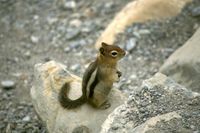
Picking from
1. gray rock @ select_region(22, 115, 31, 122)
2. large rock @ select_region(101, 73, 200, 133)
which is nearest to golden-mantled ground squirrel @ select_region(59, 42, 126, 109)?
large rock @ select_region(101, 73, 200, 133)

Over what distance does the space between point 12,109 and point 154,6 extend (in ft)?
8.34

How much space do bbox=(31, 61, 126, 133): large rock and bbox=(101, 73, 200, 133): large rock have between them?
72 cm

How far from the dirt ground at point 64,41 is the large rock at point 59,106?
647mm

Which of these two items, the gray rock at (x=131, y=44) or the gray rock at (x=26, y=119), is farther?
the gray rock at (x=131, y=44)

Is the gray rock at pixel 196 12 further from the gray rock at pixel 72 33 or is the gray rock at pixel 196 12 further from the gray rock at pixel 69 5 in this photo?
the gray rock at pixel 69 5

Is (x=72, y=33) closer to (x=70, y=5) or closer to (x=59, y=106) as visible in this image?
(x=70, y=5)

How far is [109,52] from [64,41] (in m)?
2.55

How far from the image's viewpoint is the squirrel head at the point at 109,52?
5324mm

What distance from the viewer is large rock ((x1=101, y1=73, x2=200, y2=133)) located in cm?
415

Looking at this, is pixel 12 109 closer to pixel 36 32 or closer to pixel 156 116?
pixel 36 32

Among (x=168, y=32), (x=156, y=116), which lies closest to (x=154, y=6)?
(x=168, y=32)

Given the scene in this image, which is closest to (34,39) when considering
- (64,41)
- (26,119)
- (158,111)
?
(64,41)

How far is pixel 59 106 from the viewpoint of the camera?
5434 millimetres

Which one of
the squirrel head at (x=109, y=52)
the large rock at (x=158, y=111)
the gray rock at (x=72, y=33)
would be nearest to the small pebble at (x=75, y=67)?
the gray rock at (x=72, y=33)
